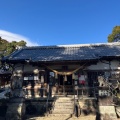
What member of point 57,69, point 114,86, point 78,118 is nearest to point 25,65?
point 57,69

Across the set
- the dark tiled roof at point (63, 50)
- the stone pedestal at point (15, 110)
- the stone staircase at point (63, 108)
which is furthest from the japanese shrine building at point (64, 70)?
the stone pedestal at point (15, 110)

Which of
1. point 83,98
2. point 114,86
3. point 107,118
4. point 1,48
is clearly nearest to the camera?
point 107,118

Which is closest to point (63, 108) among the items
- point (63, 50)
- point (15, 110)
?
point (15, 110)

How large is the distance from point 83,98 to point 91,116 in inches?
68.5

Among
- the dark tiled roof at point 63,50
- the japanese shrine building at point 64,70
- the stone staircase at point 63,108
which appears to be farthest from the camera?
the dark tiled roof at point 63,50

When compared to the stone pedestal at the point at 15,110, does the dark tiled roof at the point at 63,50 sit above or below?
above

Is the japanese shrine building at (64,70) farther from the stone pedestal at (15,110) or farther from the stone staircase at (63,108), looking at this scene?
the stone pedestal at (15,110)

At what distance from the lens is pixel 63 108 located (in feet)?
43.1

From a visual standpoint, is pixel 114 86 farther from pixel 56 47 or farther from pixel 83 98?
pixel 56 47

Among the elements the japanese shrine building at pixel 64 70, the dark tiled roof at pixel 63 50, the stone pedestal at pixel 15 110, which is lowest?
the stone pedestal at pixel 15 110

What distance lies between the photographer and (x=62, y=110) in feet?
42.2

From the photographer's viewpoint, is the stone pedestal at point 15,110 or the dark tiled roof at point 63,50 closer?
the stone pedestal at point 15,110

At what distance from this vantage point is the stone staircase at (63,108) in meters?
12.3

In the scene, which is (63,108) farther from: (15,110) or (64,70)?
(64,70)
